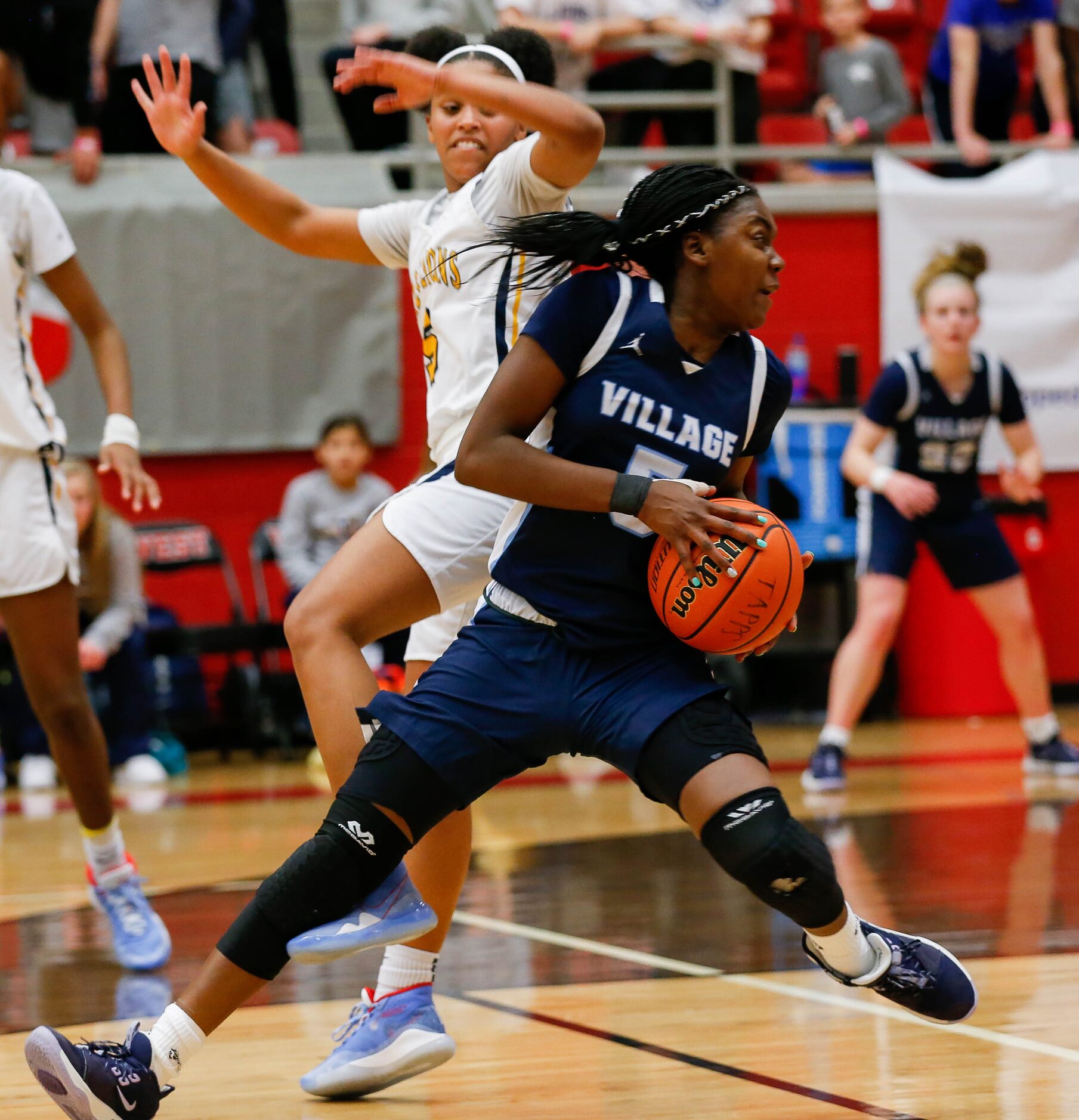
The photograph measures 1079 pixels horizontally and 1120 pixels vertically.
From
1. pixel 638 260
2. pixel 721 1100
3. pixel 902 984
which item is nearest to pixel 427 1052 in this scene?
pixel 721 1100

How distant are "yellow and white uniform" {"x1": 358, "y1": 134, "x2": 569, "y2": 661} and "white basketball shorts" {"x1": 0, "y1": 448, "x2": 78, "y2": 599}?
105 cm

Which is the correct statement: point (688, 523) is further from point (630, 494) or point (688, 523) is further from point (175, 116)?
point (175, 116)

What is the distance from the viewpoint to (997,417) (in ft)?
22.8

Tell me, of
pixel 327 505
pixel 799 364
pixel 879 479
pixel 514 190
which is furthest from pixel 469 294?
pixel 799 364

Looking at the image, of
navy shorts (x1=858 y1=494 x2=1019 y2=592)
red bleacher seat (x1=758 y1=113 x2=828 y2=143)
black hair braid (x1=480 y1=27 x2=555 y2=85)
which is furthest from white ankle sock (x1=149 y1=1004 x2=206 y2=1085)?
red bleacher seat (x1=758 y1=113 x2=828 y2=143)

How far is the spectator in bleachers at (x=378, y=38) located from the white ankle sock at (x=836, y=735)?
12.6 ft

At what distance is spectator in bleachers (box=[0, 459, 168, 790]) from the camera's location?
7574mm

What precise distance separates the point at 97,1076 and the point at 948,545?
15.7 ft

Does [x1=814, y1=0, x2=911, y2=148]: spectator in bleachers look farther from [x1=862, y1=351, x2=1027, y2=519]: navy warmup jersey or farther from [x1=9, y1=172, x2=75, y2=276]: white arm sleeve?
[x1=9, y1=172, x2=75, y2=276]: white arm sleeve

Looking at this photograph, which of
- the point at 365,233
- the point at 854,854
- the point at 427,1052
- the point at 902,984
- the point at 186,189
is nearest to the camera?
the point at 902,984

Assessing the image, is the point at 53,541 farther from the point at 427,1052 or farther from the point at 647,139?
the point at 647,139

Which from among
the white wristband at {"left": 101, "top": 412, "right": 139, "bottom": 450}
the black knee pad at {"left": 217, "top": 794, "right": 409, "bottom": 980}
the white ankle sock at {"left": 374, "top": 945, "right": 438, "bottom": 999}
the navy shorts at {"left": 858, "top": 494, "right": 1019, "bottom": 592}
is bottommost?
the navy shorts at {"left": 858, "top": 494, "right": 1019, "bottom": 592}

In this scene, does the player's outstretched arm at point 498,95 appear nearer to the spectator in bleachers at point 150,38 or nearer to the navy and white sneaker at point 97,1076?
the navy and white sneaker at point 97,1076

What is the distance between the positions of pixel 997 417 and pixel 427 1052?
15.2 feet
